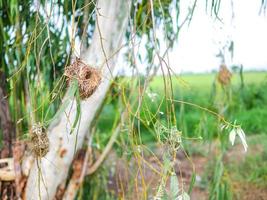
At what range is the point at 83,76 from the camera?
134 cm

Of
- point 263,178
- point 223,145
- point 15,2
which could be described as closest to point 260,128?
point 263,178

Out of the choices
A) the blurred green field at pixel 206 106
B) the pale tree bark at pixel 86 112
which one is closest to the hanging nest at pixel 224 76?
the pale tree bark at pixel 86 112

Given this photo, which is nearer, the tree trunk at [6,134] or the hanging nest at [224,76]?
the tree trunk at [6,134]

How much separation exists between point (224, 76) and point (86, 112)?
0.86 meters

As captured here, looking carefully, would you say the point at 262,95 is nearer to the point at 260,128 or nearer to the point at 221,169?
the point at 260,128

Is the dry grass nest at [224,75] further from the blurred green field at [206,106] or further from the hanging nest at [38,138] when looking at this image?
the blurred green field at [206,106]

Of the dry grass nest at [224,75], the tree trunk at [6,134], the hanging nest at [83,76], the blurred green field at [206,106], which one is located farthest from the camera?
the blurred green field at [206,106]

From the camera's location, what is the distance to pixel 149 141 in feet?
17.8

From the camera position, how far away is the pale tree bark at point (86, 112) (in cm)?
204

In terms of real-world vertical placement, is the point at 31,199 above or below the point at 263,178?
above

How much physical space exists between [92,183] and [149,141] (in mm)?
2590

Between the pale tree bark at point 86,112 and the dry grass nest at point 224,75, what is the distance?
0.68 metres

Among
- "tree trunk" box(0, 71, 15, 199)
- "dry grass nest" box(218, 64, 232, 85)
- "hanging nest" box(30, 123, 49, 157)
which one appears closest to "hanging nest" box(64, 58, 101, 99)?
"hanging nest" box(30, 123, 49, 157)

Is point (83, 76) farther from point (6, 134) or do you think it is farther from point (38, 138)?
point (6, 134)
